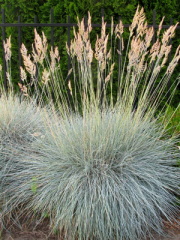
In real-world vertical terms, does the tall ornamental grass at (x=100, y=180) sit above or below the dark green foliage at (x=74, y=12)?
below

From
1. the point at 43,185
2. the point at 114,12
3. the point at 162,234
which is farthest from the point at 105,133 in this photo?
the point at 114,12

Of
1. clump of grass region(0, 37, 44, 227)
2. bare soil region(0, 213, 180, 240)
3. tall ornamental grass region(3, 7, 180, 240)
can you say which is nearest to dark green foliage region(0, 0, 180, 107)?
clump of grass region(0, 37, 44, 227)

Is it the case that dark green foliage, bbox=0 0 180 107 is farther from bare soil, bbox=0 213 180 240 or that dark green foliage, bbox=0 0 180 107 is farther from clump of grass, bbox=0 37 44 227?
bare soil, bbox=0 213 180 240

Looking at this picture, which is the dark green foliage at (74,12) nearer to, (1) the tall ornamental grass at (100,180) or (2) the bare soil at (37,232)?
(1) the tall ornamental grass at (100,180)

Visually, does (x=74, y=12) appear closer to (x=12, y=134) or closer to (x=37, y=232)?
(x=12, y=134)

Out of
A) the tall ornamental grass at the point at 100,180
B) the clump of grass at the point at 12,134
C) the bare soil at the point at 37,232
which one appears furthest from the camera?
the clump of grass at the point at 12,134

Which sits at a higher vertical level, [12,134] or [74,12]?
[74,12]

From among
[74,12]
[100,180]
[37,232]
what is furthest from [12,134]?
[74,12]

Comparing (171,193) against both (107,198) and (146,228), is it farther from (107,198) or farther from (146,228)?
(107,198)

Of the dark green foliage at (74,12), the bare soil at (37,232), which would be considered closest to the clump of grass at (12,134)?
the bare soil at (37,232)

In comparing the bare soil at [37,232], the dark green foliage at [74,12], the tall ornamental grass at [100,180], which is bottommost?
the bare soil at [37,232]

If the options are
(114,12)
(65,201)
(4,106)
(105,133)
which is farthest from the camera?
(114,12)

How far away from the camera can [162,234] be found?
179 centimetres

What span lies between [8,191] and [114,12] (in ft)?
12.1
